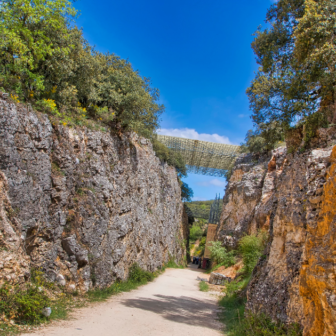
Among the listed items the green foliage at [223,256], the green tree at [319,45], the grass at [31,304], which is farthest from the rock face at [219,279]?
the green tree at [319,45]

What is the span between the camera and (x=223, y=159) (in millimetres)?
36625

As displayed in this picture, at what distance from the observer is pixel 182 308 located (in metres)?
9.27

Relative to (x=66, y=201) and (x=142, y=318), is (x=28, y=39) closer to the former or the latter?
(x=66, y=201)

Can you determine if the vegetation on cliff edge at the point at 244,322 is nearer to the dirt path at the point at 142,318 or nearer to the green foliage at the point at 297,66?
the dirt path at the point at 142,318

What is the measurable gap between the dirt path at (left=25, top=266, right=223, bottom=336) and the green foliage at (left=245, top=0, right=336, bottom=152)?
639 cm

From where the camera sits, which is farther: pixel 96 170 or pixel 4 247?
pixel 96 170

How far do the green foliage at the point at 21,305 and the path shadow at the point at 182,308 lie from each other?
352 centimetres

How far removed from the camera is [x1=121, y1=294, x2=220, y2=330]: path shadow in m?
7.79

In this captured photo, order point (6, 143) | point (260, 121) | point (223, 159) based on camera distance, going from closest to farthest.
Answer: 1. point (6, 143)
2. point (260, 121)
3. point (223, 159)

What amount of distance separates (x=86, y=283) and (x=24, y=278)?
3223 mm

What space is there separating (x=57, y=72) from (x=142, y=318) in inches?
358

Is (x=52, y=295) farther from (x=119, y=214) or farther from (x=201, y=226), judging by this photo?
(x=201, y=226)

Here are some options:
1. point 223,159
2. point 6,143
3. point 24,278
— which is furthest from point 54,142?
point 223,159

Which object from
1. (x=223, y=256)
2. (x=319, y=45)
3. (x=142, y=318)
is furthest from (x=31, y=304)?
(x=223, y=256)
